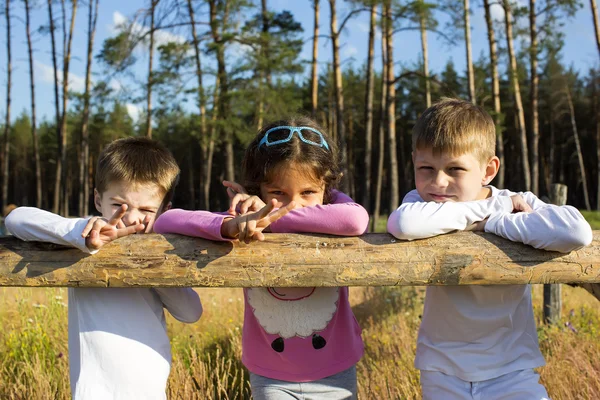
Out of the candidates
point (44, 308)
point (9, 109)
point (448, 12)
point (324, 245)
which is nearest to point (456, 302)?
point (324, 245)

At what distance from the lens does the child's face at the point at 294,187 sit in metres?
2.00

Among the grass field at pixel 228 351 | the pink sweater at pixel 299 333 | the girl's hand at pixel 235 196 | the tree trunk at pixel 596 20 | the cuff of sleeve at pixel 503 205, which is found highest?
the tree trunk at pixel 596 20

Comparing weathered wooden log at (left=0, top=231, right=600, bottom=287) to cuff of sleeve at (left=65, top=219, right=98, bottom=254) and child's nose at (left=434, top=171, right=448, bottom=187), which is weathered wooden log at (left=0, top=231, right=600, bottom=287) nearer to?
cuff of sleeve at (left=65, top=219, right=98, bottom=254)

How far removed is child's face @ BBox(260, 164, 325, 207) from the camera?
2.00 meters

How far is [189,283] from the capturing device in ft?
5.53

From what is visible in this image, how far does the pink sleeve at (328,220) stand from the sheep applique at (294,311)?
0.34 m

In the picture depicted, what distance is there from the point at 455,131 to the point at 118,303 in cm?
136

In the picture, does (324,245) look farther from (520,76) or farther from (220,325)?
(520,76)

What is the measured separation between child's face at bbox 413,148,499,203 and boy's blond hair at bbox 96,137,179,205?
1.00 m

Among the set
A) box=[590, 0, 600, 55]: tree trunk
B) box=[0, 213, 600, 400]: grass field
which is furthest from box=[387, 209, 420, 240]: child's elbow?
box=[590, 0, 600, 55]: tree trunk

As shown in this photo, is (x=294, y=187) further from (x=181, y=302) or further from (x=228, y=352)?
(x=228, y=352)

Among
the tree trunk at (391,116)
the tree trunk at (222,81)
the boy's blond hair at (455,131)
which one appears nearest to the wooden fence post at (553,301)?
the boy's blond hair at (455,131)

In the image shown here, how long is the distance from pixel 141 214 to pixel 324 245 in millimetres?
794

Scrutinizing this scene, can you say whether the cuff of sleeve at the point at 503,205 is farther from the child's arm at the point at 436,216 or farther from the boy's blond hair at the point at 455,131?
the boy's blond hair at the point at 455,131
